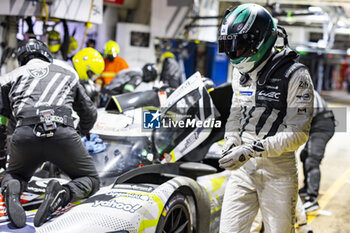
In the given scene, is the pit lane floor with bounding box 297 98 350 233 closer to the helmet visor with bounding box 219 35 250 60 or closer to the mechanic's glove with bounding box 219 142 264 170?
the mechanic's glove with bounding box 219 142 264 170

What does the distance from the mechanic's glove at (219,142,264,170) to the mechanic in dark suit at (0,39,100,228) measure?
1.20 metres

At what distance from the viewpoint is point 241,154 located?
9.62 feet

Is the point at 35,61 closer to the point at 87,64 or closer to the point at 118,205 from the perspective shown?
the point at 118,205

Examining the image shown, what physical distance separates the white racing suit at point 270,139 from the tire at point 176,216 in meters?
0.43

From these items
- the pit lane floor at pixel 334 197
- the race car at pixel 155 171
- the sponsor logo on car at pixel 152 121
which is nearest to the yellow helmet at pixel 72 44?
the race car at pixel 155 171

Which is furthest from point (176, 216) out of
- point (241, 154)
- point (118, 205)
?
point (241, 154)

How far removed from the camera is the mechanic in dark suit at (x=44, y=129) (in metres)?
3.42

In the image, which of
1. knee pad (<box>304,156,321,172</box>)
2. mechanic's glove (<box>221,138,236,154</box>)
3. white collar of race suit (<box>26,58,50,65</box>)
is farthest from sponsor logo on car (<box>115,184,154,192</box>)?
knee pad (<box>304,156,321,172</box>)

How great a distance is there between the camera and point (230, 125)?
336cm

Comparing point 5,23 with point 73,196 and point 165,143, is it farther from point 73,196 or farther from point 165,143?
point 73,196

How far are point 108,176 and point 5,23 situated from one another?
17.9 feet

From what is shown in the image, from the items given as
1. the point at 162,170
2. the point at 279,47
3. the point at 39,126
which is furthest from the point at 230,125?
the point at 39,126

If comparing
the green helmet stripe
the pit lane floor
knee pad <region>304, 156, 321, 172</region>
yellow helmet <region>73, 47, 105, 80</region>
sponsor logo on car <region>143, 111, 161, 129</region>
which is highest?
the green helmet stripe

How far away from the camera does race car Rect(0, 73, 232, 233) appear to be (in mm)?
3145
